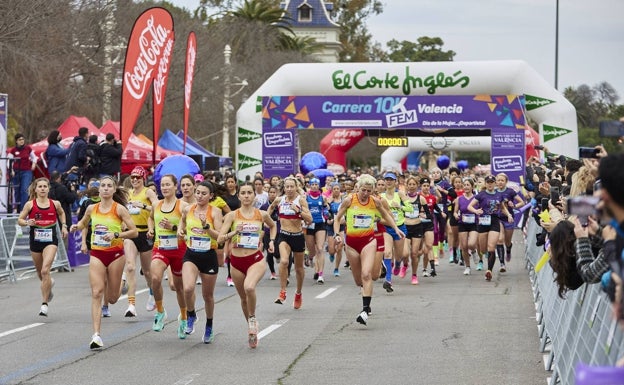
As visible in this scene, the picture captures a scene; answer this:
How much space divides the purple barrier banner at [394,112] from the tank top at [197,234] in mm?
21169

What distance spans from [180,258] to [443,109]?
21.1 metres

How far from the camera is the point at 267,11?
76.1m

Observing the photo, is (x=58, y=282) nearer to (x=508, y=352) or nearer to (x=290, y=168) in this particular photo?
(x=508, y=352)

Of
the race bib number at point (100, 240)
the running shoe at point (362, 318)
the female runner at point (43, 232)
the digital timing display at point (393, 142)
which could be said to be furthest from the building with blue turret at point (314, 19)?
the race bib number at point (100, 240)

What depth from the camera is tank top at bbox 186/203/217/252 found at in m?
12.3

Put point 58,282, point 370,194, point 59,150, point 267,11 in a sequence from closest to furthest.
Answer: point 370,194 → point 58,282 → point 59,150 → point 267,11

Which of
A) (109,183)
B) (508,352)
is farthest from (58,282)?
(508,352)

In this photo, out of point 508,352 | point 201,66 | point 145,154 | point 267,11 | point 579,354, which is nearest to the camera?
point 579,354

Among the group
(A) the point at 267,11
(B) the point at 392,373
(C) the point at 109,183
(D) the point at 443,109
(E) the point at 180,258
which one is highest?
(A) the point at 267,11

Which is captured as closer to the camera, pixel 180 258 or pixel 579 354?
pixel 579 354

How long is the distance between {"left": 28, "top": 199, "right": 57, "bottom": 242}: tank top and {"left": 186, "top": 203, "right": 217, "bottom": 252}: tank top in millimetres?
3948

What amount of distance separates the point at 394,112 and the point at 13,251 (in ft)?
48.4

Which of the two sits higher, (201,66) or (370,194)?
(201,66)

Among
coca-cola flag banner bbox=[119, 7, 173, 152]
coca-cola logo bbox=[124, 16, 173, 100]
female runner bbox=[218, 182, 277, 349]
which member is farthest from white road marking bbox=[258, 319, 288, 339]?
coca-cola logo bbox=[124, 16, 173, 100]
